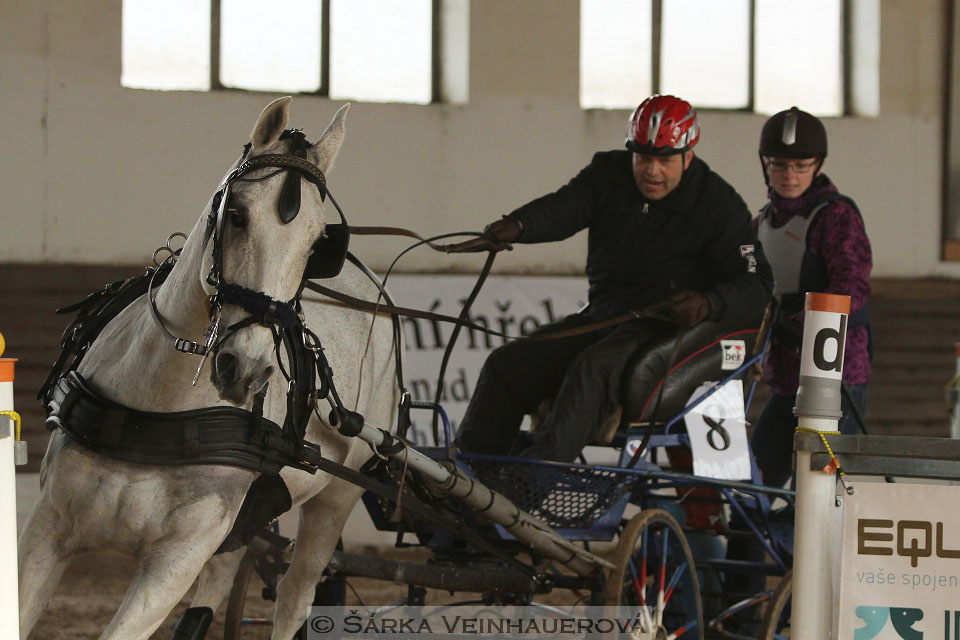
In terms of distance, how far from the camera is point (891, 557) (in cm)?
258

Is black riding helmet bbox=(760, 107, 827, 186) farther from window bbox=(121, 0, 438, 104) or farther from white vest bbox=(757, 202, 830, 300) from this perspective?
window bbox=(121, 0, 438, 104)

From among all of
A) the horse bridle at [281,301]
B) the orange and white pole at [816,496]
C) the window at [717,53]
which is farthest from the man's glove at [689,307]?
the window at [717,53]

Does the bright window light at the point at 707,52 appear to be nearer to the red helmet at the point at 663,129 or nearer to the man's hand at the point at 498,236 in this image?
the red helmet at the point at 663,129

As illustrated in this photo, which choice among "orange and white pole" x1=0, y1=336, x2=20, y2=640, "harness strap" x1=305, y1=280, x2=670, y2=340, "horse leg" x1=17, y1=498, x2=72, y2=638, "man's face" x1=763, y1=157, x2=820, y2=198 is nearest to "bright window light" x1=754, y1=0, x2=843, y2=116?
"man's face" x1=763, y1=157, x2=820, y2=198

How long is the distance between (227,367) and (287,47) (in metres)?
5.23

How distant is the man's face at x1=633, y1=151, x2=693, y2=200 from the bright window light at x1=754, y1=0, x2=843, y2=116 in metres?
4.19

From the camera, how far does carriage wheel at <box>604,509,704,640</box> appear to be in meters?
3.55

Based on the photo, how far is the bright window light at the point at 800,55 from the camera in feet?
26.1

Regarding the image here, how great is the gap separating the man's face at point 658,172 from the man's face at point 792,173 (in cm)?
50

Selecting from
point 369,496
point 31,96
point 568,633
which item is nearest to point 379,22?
point 31,96

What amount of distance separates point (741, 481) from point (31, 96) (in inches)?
185

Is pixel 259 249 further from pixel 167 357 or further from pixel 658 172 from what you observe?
pixel 658 172

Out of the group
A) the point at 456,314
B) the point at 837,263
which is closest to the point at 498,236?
the point at 837,263

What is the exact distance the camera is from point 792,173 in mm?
4375
